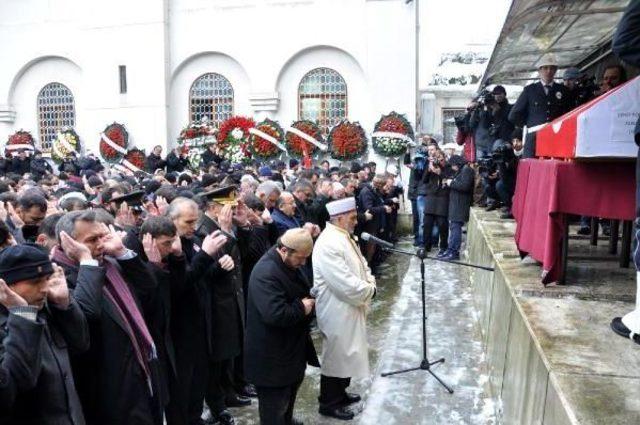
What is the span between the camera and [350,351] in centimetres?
499

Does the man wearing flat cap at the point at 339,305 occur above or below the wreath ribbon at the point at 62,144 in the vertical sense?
below

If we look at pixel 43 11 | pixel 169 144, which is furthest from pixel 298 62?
pixel 43 11

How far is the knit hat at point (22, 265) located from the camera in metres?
2.53

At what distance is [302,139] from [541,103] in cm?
1281

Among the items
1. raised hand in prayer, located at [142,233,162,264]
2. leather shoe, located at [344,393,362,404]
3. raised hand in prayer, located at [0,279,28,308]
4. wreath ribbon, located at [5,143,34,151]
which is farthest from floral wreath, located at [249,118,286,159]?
raised hand in prayer, located at [0,279,28,308]

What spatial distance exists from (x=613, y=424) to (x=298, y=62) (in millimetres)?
19131

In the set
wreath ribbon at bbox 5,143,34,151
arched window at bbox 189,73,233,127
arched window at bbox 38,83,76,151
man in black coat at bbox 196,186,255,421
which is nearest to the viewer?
man in black coat at bbox 196,186,255,421

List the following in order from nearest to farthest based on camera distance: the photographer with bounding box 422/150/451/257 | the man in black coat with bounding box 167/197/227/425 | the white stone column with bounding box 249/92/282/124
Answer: the man in black coat with bounding box 167/197/227/425 → the photographer with bounding box 422/150/451/257 → the white stone column with bounding box 249/92/282/124

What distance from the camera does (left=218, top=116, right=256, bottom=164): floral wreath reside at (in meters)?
19.4

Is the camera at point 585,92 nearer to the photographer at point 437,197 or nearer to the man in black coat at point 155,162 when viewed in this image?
the photographer at point 437,197

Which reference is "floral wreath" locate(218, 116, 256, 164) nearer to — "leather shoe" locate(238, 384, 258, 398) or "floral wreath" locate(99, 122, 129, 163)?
"floral wreath" locate(99, 122, 129, 163)

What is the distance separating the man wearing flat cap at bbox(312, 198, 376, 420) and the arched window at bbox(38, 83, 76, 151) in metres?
20.0

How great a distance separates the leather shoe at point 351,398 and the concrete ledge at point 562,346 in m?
1.17

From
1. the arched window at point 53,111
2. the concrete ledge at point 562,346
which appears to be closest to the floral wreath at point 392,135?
the arched window at point 53,111
